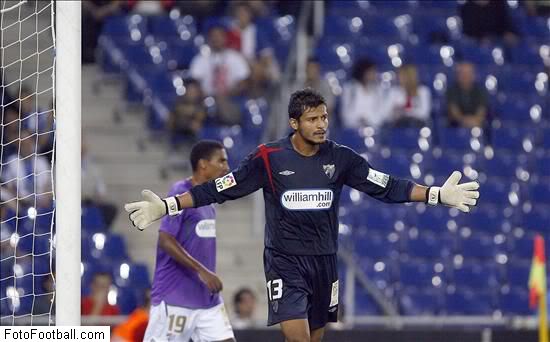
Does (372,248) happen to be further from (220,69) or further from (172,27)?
(172,27)

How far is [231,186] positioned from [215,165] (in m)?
1.18

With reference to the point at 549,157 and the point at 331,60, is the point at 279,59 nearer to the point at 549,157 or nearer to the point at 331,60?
the point at 331,60

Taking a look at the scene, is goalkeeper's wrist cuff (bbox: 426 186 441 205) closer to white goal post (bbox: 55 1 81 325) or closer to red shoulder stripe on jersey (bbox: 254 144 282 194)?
red shoulder stripe on jersey (bbox: 254 144 282 194)

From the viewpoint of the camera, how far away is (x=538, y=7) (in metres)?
18.6

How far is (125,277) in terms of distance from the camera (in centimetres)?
1395

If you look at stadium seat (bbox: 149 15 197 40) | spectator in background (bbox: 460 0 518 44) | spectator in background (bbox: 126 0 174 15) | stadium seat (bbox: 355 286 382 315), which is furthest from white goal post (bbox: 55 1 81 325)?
spectator in background (bbox: 460 0 518 44)

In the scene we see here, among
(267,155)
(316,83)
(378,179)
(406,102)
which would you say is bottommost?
(378,179)

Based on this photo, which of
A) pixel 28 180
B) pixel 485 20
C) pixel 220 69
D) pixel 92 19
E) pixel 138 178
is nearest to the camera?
pixel 28 180

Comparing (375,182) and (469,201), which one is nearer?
(469,201)

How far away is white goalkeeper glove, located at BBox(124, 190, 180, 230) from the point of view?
7930 mm

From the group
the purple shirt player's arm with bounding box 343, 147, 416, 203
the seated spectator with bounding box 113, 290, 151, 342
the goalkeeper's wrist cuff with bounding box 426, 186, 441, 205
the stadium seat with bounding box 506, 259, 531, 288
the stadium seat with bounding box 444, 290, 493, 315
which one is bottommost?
the stadium seat with bounding box 444, 290, 493, 315

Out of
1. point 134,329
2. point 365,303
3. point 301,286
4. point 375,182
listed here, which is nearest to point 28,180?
point 134,329

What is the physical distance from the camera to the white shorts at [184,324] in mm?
9484

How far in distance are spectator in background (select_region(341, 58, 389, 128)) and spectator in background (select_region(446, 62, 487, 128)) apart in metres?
0.94
